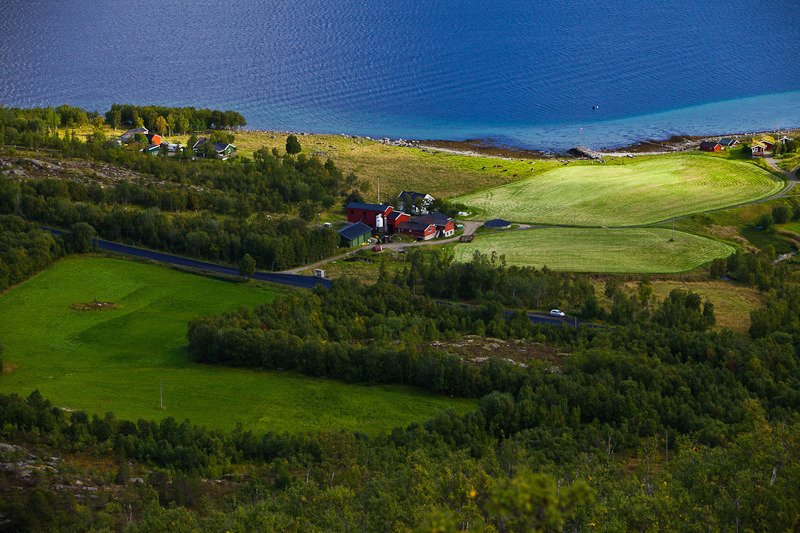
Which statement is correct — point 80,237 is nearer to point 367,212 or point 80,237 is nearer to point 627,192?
point 367,212

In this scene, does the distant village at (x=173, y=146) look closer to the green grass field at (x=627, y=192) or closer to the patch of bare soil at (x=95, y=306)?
the green grass field at (x=627, y=192)

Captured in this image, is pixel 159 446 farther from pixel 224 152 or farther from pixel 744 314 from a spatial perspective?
pixel 224 152

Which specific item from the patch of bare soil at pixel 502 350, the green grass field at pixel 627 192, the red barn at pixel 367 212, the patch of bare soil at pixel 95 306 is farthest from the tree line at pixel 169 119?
the patch of bare soil at pixel 502 350

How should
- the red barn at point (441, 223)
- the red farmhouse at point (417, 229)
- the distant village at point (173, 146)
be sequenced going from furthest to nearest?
the distant village at point (173, 146) < the red barn at point (441, 223) < the red farmhouse at point (417, 229)

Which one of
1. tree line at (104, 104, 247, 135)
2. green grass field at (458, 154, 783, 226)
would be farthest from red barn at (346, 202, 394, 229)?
tree line at (104, 104, 247, 135)

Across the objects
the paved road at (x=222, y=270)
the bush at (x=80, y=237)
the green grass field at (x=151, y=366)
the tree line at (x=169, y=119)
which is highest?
the tree line at (x=169, y=119)

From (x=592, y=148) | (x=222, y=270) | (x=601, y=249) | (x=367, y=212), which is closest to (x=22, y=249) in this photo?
(x=222, y=270)
